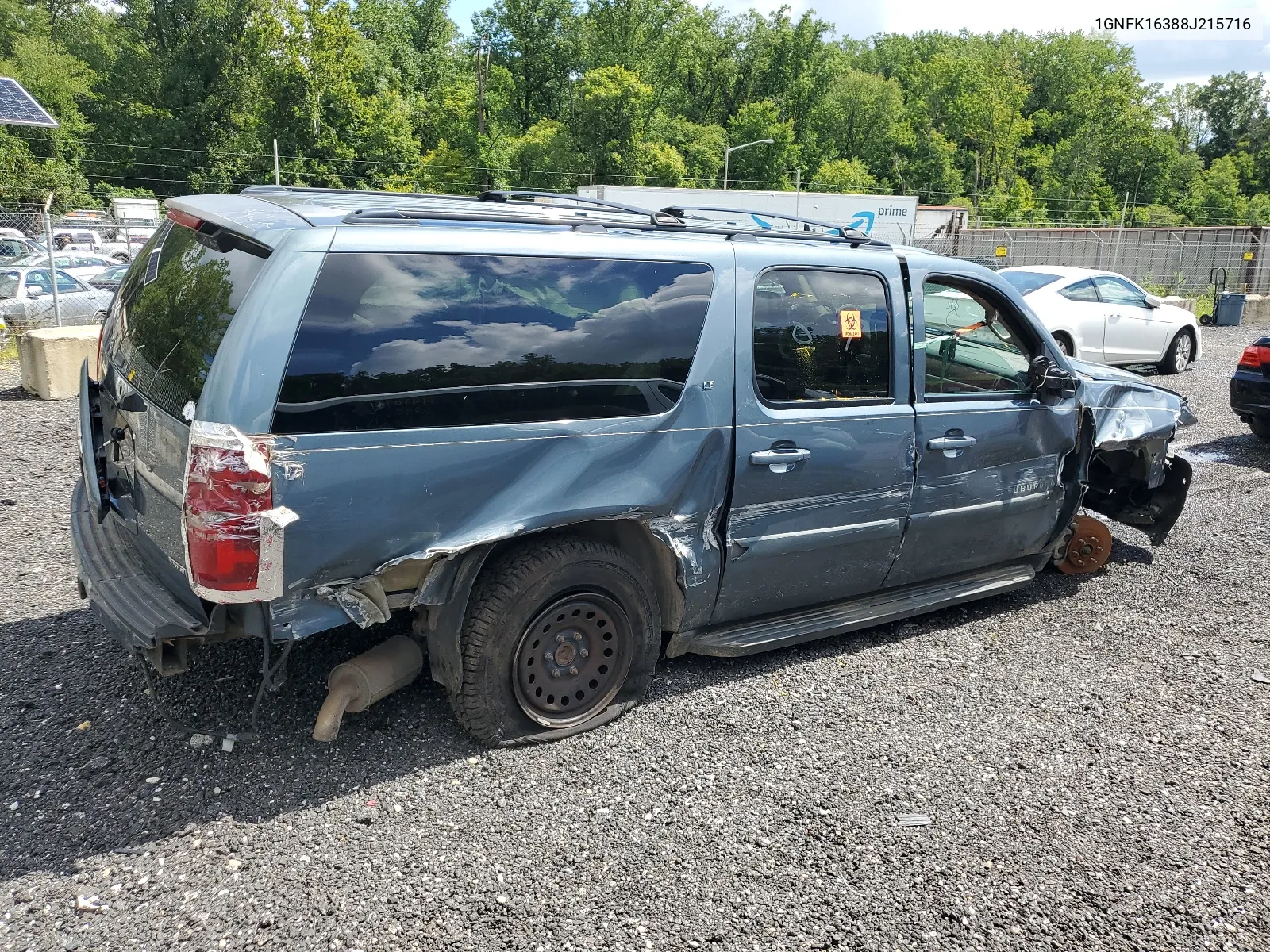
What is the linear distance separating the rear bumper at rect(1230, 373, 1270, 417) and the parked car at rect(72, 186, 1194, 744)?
6.19m

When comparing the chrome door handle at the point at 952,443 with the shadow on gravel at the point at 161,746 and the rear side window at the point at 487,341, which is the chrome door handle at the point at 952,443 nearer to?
the rear side window at the point at 487,341

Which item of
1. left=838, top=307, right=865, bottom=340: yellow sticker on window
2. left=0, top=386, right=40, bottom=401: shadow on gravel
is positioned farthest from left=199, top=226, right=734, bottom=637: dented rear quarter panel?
left=0, top=386, right=40, bottom=401: shadow on gravel

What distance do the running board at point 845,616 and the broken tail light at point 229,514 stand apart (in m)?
1.84

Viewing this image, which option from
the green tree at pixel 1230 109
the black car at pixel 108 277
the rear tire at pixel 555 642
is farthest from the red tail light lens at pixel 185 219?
the green tree at pixel 1230 109

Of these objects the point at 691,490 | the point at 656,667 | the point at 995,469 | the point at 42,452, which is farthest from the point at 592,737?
the point at 42,452

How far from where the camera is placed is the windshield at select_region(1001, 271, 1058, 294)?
43.9 ft

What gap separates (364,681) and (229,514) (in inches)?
35.4

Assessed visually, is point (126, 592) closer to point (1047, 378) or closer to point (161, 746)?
point (161, 746)

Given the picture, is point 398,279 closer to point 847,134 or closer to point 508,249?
point 508,249

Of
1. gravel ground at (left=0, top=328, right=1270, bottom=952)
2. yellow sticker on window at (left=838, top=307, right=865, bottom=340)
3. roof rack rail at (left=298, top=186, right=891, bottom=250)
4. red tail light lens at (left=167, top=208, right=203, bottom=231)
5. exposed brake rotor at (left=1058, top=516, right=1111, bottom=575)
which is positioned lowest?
gravel ground at (left=0, top=328, right=1270, bottom=952)

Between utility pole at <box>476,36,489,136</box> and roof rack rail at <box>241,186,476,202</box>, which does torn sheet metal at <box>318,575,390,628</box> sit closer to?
roof rack rail at <box>241,186,476,202</box>

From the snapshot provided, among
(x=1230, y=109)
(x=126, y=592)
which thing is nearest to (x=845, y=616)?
(x=126, y=592)

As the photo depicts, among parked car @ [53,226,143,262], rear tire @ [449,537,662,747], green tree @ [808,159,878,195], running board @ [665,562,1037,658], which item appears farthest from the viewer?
green tree @ [808,159,878,195]

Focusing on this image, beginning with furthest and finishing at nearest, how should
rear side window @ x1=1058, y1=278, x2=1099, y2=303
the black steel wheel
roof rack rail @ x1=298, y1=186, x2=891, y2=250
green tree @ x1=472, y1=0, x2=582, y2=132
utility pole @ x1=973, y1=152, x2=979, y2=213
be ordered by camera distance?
utility pole @ x1=973, y1=152, x2=979, y2=213, green tree @ x1=472, y1=0, x2=582, y2=132, rear side window @ x1=1058, y1=278, x2=1099, y2=303, the black steel wheel, roof rack rail @ x1=298, y1=186, x2=891, y2=250
